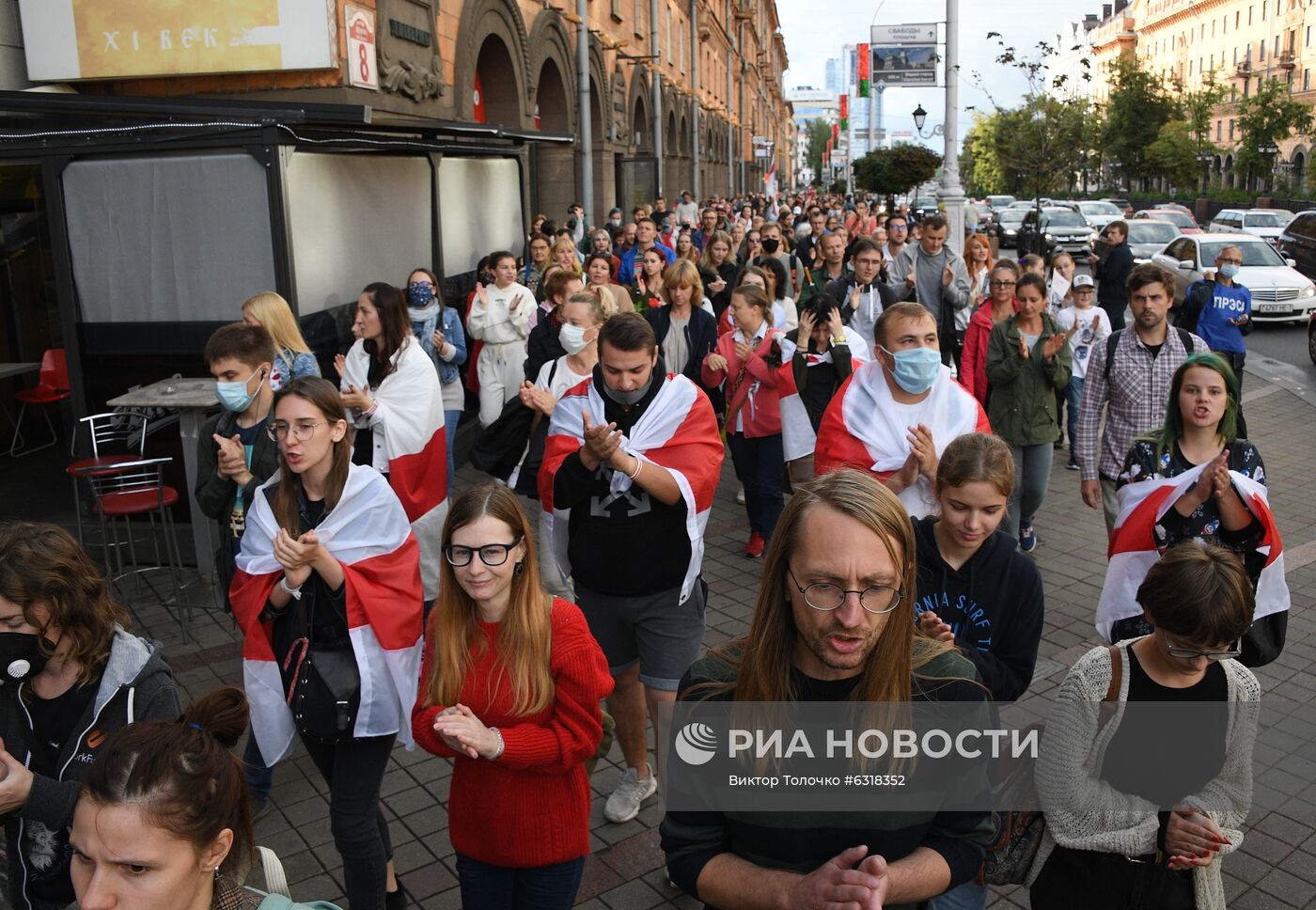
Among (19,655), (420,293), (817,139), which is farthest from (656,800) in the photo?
(817,139)

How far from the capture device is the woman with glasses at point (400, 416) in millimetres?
6148

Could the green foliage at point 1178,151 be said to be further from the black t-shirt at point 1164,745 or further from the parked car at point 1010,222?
the black t-shirt at point 1164,745

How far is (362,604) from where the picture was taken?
3.82 meters

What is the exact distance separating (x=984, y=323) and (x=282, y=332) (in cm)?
474

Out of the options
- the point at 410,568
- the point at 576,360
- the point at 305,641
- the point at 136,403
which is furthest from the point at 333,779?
the point at 136,403

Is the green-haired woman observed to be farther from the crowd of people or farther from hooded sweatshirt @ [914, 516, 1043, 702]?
hooded sweatshirt @ [914, 516, 1043, 702]

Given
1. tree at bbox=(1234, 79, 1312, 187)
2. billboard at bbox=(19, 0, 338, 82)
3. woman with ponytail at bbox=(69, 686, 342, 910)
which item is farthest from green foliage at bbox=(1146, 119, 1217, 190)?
woman with ponytail at bbox=(69, 686, 342, 910)

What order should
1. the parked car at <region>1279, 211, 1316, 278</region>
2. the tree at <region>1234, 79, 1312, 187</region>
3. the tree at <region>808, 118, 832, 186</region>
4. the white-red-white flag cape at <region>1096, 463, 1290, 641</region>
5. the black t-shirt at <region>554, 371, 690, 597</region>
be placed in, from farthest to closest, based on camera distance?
the tree at <region>808, 118, 832, 186</region> → the tree at <region>1234, 79, 1312, 187</region> → the parked car at <region>1279, 211, 1316, 278</region> → the black t-shirt at <region>554, 371, 690, 597</region> → the white-red-white flag cape at <region>1096, 463, 1290, 641</region>

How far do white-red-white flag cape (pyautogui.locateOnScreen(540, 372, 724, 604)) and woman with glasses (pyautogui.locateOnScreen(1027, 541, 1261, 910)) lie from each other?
179 centimetres

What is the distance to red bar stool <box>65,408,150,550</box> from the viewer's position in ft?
22.5

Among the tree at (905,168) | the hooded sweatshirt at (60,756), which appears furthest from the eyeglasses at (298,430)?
the tree at (905,168)

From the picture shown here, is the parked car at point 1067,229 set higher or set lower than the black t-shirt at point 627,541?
higher

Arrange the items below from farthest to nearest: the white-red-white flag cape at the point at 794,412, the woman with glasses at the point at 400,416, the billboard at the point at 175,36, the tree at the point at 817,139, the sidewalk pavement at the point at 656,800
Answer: the tree at the point at 817,139 < the billboard at the point at 175,36 < the white-red-white flag cape at the point at 794,412 < the woman with glasses at the point at 400,416 < the sidewalk pavement at the point at 656,800

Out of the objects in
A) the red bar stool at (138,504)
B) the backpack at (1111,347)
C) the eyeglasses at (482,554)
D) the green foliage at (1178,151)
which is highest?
the green foliage at (1178,151)
